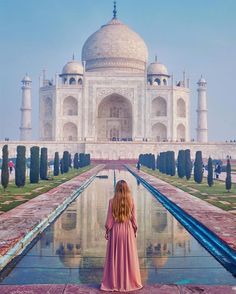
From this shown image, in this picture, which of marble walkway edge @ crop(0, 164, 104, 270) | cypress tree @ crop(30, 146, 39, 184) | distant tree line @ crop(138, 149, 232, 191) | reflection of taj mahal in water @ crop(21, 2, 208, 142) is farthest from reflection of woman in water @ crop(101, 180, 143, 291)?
reflection of taj mahal in water @ crop(21, 2, 208, 142)

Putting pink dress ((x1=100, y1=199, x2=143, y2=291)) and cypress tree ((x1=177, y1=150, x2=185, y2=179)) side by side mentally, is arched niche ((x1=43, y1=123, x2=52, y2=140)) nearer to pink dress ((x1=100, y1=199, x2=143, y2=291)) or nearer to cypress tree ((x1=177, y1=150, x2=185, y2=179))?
cypress tree ((x1=177, y1=150, x2=185, y2=179))

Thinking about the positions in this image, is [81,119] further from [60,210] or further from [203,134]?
[60,210]

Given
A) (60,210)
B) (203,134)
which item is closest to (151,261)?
(60,210)

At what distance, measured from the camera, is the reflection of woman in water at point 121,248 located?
9.25ft

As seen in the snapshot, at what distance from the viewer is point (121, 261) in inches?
112

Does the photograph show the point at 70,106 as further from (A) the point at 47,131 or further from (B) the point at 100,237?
(B) the point at 100,237

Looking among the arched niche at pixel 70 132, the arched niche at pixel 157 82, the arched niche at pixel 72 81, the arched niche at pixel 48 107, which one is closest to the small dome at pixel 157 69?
the arched niche at pixel 157 82

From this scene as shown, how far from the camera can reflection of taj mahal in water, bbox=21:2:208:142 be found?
31500 mm

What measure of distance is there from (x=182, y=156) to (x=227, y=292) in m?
12.3

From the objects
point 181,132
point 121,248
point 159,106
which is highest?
point 159,106

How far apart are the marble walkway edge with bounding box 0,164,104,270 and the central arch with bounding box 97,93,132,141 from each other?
83.8 feet

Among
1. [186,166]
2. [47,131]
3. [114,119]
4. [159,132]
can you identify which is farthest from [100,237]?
[114,119]

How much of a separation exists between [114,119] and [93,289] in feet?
104

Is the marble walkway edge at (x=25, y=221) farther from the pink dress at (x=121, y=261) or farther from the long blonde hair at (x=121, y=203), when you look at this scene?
the long blonde hair at (x=121, y=203)
